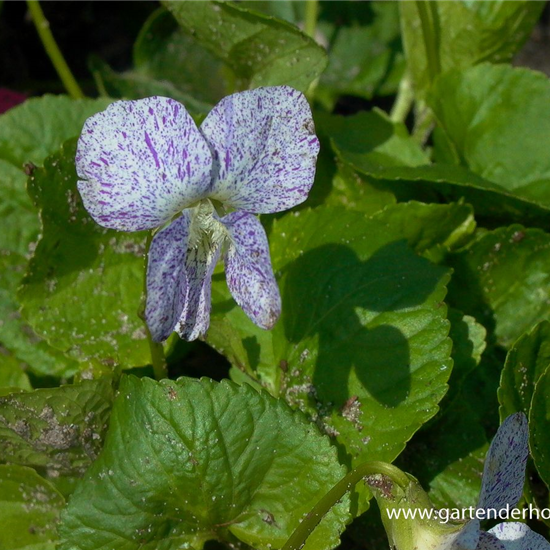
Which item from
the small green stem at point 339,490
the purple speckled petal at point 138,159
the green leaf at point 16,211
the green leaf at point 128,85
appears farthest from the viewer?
the green leaf at point 128,85

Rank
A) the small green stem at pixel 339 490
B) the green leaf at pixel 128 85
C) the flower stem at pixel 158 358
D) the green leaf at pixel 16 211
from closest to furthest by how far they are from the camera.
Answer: the small green stem at pixel 339 490
the flower stem at pixel 158 358
the green leaf at pixel 16 211
the green leaf at pixel 128 85

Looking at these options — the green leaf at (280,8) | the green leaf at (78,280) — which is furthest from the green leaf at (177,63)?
the green leaf at (78,280)

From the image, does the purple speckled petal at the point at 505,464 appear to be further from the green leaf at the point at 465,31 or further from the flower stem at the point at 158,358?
the green leaf at the point at 465,31

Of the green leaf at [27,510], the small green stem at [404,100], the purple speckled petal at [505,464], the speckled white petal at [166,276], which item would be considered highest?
the speckled white petal at [166,276]

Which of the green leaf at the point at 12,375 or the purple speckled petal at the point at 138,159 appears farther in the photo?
the green leaf at the point at 12,375

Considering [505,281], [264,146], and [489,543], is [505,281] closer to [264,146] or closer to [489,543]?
[489,543]

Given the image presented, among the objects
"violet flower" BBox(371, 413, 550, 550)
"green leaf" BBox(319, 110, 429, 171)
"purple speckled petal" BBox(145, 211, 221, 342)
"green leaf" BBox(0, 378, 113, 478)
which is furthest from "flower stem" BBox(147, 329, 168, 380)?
"green leaf" BBox(319, 110, 429, 171)

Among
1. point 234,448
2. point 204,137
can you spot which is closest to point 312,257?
point 234,448

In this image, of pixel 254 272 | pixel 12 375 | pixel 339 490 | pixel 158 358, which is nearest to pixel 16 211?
pixel 12 375
